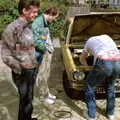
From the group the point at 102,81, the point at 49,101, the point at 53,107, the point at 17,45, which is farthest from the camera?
the point at 49,101

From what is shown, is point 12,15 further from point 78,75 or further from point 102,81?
point 102,81

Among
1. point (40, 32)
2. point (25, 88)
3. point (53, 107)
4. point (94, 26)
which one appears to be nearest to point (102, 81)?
point (53, 107)

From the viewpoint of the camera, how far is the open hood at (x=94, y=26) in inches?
316

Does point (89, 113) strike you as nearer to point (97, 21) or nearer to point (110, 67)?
point (110, 67)

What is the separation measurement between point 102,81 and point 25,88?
1395 mm

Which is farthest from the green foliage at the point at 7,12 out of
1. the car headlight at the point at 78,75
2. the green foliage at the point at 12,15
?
the car headlight at the point at 78,75

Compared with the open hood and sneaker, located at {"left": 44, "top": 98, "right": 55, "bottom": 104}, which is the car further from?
sneaker, located at {"left": 44, "top": 98, "right": 55, "bottom": 104}

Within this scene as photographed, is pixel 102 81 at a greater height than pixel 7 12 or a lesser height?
greater

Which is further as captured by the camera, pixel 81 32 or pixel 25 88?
pixel 81 32

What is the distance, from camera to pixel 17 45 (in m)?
4.73

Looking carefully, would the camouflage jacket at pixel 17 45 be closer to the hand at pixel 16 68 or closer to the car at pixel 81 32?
the hand at pixel 16 68

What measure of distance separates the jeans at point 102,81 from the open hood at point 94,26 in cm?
229

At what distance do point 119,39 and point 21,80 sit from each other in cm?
373

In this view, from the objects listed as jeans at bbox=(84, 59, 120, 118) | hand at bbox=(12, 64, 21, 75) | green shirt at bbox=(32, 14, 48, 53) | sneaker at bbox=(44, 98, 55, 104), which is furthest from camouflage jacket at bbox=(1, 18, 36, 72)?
sneaker at bbox=(44, 98, 55, 104)
